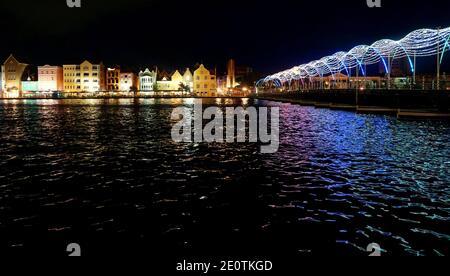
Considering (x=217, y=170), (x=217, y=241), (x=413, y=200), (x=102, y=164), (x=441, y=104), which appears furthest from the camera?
(x=441, y=104)

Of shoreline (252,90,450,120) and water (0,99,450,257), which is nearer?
water (0,99,450,257)

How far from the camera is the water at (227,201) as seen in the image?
11938mm

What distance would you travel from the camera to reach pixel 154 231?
12.8 m

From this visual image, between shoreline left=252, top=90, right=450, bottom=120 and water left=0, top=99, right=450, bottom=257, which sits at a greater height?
shoreline left=252, top=90, right=450, bottom=120

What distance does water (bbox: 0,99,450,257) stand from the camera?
39.2 ft

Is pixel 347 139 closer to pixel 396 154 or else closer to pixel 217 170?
pixel 396 154

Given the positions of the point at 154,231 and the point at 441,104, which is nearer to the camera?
the point at 154,231

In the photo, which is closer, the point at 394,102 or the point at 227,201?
the point at 227,201

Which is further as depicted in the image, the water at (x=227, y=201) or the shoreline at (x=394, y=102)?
the shoreline at (x=394, y=102)

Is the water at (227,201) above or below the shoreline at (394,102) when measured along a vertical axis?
below

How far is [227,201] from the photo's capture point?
1590 cm

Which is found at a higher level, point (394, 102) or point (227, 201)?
point (394, 102)

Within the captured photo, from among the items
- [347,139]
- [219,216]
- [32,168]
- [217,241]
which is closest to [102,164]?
[32,168]
